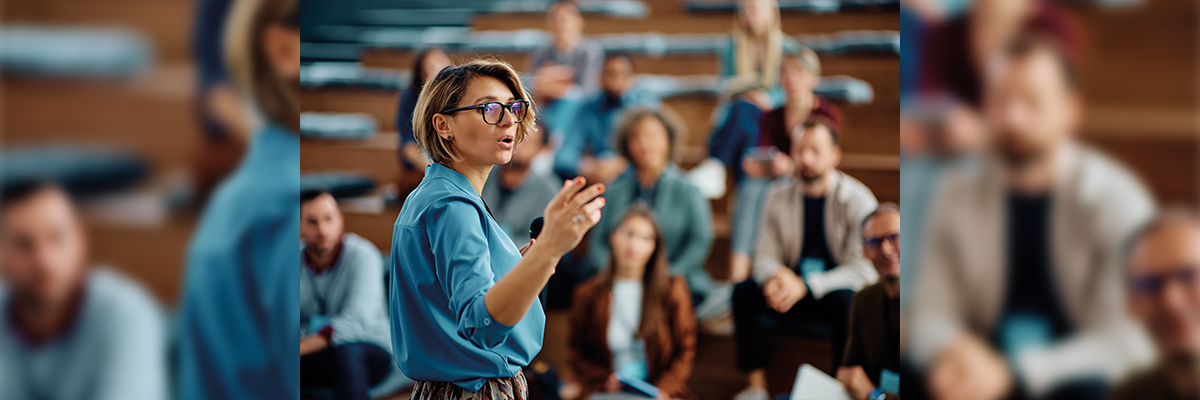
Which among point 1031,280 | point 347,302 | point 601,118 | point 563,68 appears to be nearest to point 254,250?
point 1031,280

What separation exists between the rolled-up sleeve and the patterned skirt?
63 millimetres

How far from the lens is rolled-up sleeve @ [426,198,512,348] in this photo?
0.47 metres

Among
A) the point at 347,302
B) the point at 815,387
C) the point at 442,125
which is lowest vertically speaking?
the point at 815,387

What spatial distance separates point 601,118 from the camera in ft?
7.78

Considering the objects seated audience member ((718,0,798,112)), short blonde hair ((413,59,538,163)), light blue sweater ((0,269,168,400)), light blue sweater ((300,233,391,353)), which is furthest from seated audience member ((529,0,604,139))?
light blue sweater ((0,269,168,400))

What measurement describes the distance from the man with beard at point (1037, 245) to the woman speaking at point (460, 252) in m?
0.29

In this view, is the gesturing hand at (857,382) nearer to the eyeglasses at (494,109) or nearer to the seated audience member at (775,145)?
the seated audience member at (775,145)

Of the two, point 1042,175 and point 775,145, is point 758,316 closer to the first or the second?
point 775,145

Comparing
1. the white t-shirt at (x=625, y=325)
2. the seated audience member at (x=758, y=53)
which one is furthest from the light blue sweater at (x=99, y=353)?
the seated audience member at (x=758, y=53)

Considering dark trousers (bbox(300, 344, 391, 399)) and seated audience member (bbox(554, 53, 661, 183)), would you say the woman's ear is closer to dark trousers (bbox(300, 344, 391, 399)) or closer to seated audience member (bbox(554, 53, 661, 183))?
dark trousers (bbox(300, 344, 391, 399))

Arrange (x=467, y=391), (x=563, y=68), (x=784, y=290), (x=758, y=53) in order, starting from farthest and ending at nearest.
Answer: (x=563, y=68), (x=758, y=53), (x=784, y=290), (x=467, y=391)

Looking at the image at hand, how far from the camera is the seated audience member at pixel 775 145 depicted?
77.2 inches

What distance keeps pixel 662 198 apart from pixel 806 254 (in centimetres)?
45

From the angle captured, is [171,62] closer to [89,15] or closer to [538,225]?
[89,15]
